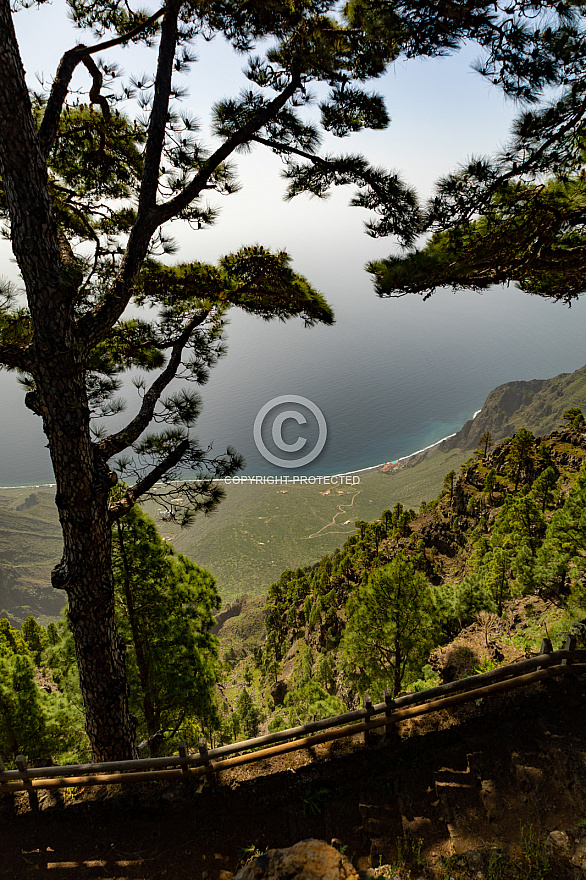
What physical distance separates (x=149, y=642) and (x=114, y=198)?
26.8 feet

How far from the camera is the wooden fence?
4305 mm

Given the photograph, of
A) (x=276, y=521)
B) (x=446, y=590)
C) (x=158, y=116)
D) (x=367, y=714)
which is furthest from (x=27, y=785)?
(x=276, y=521)

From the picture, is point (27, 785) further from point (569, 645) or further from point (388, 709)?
point (569, 645)

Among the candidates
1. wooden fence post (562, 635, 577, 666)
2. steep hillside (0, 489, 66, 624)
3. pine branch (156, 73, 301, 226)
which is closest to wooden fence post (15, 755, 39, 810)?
pine branch (156, 73, 301, 226)

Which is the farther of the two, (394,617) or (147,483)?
(394,617)

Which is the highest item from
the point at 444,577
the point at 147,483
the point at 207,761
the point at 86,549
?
the point at 147,483

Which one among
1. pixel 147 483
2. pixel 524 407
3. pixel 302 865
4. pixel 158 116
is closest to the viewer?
pixel 302 865

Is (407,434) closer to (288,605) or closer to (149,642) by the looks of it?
(288,605)

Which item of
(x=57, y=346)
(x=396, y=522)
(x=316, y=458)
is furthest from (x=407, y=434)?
(x=57, y=346)

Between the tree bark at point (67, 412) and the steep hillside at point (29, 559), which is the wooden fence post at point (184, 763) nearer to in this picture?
the tree bark at point (67, 412)

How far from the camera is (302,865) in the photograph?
2.61 metres

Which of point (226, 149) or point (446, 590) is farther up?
point (226, 149)

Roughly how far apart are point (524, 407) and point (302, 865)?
220049mm

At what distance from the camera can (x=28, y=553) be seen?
162 metres
